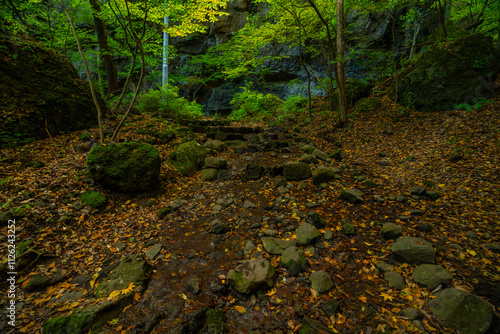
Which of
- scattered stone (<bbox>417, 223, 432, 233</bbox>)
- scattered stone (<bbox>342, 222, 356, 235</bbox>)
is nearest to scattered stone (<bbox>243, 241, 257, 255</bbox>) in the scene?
scattered stone (<bbox>342, 222, 356, 235</bbox>)

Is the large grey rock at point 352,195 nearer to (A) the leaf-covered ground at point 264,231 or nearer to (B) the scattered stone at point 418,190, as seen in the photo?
(A) the leaf-covered ground at point 264,231

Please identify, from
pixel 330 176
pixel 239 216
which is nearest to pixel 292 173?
pixel 330 176

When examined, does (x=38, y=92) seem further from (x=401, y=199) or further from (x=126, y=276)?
(x=401, y=199)

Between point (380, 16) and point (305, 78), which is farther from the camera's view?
point (305, 78)

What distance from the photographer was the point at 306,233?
3.38 meters

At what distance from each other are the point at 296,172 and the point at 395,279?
317 cm

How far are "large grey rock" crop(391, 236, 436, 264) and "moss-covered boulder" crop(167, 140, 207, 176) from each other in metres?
5.32

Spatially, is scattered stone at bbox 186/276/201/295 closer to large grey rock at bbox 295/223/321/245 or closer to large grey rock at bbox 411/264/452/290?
large grey rock at bbox 295/223/321/245

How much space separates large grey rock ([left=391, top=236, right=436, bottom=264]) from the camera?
2.73m

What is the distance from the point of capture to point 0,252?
2955 millimetres

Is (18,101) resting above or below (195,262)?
above

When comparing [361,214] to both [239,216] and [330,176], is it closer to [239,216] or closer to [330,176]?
[330,176]

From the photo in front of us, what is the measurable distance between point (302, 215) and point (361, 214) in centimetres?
114

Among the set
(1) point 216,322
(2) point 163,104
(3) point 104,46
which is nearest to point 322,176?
(1) point 216,322
